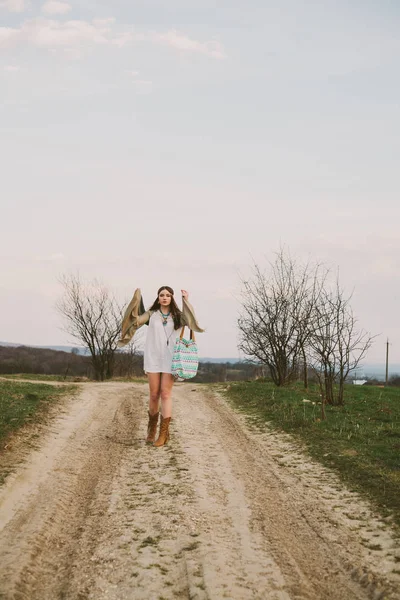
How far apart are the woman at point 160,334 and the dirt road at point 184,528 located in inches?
23.9

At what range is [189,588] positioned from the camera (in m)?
3.73

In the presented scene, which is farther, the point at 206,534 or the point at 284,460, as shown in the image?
the point at 284,460

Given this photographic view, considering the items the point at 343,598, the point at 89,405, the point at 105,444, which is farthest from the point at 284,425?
the point at 343,598

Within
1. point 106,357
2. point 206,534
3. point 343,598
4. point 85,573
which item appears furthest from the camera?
point 106,357

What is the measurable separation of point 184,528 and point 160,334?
144 inches

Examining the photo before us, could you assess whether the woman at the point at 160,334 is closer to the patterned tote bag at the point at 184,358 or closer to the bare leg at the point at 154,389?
the bare leg at the point at 154,389

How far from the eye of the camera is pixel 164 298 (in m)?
8.17

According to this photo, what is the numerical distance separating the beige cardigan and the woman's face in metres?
0.23

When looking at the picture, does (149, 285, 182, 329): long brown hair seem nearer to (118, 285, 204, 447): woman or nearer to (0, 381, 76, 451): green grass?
(118, 285, 204, 447): woman

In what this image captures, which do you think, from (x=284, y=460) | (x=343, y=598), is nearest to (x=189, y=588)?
(x=343, y=598)

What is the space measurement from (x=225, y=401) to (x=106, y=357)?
17488 mm

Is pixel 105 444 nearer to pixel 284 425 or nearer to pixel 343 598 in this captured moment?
pixel 284 425

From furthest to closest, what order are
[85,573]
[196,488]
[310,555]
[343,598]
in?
[196,488], [310,555], [85,573], [343,598]

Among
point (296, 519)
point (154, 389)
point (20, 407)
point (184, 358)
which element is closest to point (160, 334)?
point (184, 358)
